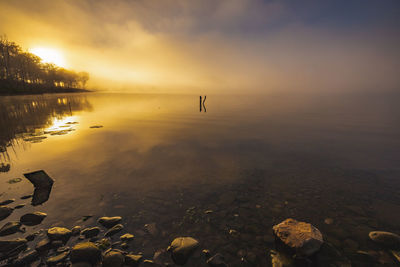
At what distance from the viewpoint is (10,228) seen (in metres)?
5.53

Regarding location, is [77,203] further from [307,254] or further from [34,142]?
[34,142]

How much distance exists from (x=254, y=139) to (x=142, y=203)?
14.5 m

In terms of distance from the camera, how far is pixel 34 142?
50.6 ft

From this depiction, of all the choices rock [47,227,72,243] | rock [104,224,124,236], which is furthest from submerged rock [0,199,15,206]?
rock [104,224,124,236]

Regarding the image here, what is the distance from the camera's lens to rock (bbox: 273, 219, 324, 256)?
463 centimetres

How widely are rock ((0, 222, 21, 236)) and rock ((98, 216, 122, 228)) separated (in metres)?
2.49

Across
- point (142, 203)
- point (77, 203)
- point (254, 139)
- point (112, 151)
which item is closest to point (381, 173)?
A: point (254, 139)

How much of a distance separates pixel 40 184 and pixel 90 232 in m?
4.99

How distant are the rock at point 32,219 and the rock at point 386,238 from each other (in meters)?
11.7

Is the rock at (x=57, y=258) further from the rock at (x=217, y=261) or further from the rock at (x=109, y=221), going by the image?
the rock at (x=217, y=261)

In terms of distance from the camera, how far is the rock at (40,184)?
7.52m

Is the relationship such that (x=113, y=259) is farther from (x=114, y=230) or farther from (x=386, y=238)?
(x=386, y=238)

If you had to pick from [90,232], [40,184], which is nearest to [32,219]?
[90,232]

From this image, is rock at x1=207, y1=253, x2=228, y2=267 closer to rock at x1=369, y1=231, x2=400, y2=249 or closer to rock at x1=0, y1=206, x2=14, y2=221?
rock at x1=369, y1=231, x2=400, y2=249
